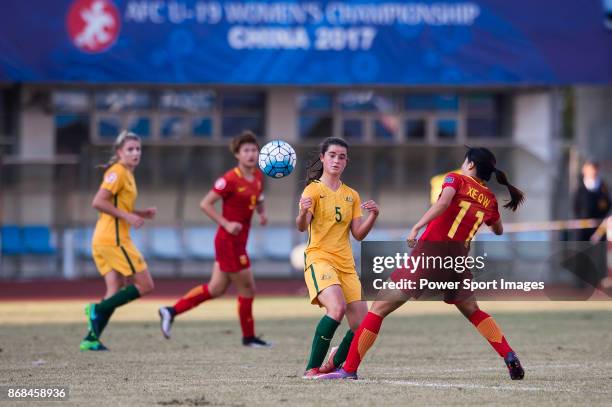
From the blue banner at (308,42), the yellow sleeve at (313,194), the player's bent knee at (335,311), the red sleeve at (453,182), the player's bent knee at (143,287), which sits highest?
the blue banner at (308,42)

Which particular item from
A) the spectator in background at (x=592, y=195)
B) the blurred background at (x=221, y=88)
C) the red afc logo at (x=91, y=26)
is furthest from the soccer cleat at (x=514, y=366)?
the red afc logo at (x=91, y=26)

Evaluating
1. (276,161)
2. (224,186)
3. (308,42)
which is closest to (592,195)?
(308,42)

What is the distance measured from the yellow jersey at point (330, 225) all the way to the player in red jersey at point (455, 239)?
1.69 feet

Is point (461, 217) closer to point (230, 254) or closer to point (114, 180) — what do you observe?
point (230, 254)

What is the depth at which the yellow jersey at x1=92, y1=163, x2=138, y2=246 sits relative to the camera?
1265cm

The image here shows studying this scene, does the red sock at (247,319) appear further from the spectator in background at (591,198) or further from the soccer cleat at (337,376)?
the spectator in background at (591,198)

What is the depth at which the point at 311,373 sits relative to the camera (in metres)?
9.76

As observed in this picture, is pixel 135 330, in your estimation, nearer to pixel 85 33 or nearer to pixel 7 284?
pixel 7 284

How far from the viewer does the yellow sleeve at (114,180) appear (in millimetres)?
12539

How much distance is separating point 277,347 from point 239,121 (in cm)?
1548

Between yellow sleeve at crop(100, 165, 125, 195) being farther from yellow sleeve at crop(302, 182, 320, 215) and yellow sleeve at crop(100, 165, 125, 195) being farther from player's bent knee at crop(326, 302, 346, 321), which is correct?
player's bent knee at crop(326, 302, 346, 321)

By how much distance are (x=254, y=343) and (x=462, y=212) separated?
13.8ft

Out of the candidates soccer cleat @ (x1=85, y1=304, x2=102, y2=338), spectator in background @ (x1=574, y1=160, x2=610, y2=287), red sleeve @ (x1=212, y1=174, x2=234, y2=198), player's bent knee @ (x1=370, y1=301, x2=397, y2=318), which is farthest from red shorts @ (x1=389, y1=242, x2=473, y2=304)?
spectator in background @ (x1=574, y1=160, x2=610, y2=287)

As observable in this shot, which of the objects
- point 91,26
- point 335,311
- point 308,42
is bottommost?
point 335,311
